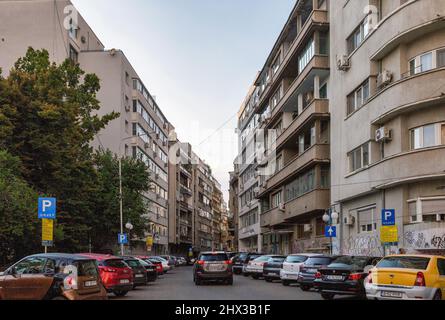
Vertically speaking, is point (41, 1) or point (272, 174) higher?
point (41, 1)

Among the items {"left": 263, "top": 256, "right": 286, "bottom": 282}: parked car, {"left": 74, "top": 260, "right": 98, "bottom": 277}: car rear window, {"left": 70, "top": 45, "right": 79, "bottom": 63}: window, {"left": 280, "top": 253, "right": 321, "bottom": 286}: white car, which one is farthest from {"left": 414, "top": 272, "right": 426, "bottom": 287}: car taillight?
{"left": 70, "top": 45, "right": 79, "bottom": 63}: window

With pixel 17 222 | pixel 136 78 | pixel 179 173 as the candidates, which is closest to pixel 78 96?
pixel 17 222

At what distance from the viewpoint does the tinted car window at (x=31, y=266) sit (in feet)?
45.1

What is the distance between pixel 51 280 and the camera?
13375 millimetres

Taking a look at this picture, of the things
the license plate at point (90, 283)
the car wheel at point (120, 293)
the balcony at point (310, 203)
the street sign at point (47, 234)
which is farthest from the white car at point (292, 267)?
the license plate at point (90, 283)

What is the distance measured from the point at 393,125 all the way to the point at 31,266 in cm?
1827

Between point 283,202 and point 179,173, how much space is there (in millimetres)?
58540

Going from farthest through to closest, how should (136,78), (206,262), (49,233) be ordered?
(136,78) → (206,262) → (49,233)

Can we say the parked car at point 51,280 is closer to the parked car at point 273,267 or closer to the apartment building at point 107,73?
the parked car at point 273,267

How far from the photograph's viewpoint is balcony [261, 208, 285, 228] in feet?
161

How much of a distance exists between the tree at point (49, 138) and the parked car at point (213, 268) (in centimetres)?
837

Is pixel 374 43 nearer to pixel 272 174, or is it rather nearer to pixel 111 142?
pixel 272 174

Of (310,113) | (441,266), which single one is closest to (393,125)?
(310,113)

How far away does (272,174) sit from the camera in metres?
55.8
